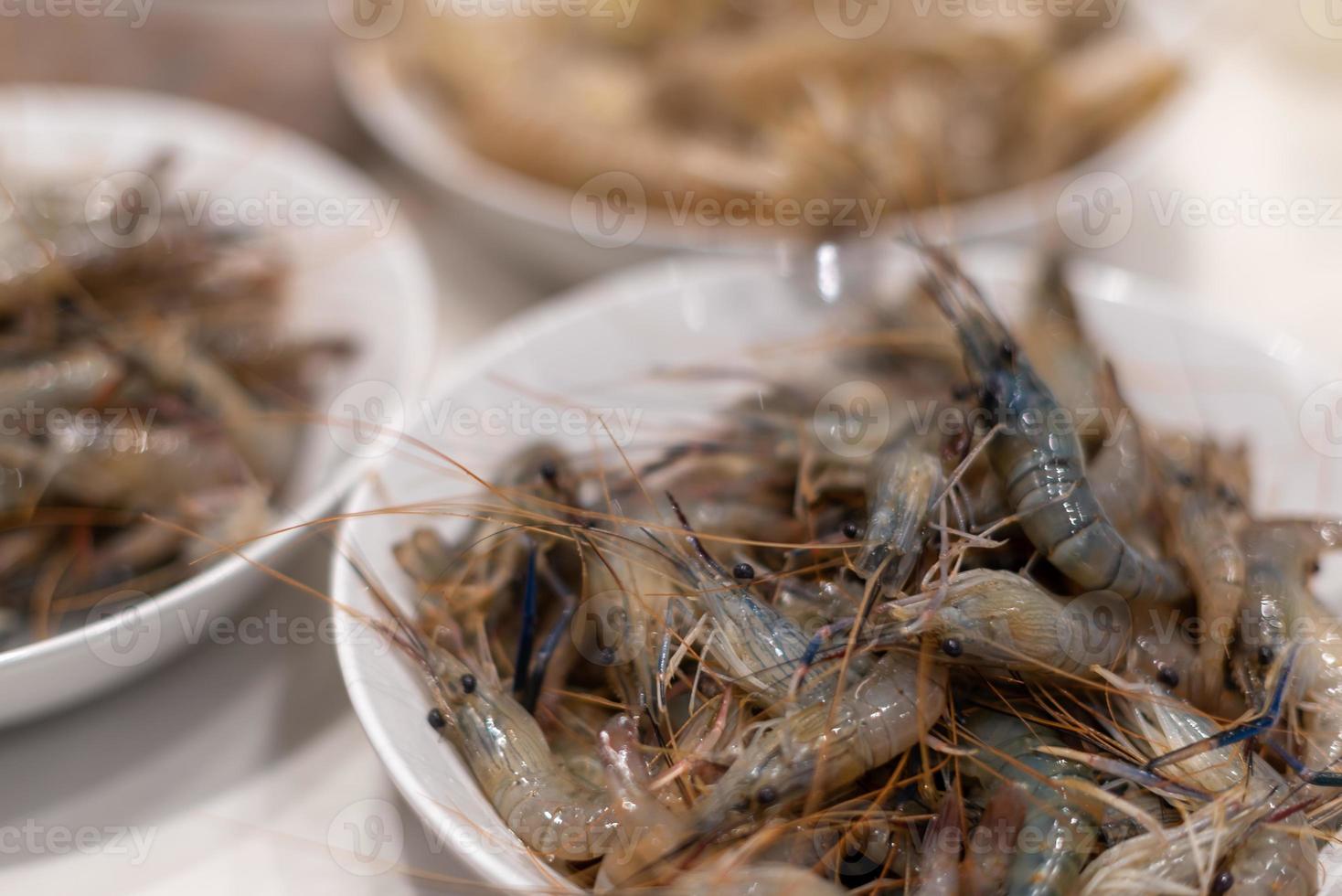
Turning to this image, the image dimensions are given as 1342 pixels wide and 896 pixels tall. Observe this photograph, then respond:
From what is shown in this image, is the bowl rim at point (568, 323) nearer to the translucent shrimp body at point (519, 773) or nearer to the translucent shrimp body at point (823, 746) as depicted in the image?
the translucent shrimp body at point (519, 773)

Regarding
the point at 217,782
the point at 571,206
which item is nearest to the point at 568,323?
the point at 571,206

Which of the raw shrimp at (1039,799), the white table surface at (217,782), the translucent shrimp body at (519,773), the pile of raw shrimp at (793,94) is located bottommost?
the white table surface at (217,782)

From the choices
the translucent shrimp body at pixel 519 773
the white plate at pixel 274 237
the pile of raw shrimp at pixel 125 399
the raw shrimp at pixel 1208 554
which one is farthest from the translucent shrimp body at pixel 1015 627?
the pile of raw shrimp at pixel 125 399

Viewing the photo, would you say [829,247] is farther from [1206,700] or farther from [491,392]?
[1206,700]

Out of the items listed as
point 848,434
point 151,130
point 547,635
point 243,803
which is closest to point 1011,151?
point 848,434

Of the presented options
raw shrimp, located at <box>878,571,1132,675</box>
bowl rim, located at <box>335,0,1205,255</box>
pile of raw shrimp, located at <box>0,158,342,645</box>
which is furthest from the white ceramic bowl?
raw shrimp, located at <box>878,571,1132,675</box>

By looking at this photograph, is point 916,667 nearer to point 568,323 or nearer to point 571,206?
point 568,323

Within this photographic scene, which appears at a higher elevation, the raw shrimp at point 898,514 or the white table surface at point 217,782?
the raw shrimp at point 898,514
